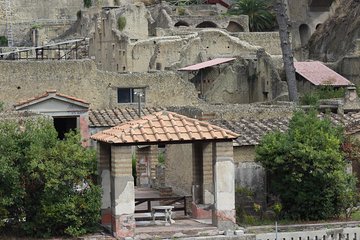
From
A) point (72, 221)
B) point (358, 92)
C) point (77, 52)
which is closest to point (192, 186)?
point (72, 221)

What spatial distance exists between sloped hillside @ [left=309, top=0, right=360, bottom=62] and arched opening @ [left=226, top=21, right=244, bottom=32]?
4406 mm

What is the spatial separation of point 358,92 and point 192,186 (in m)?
23.7

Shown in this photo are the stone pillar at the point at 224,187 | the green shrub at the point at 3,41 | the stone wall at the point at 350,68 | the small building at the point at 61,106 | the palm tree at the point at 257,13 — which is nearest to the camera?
the stone pillar at the point at 224,187

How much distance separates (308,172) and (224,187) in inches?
95.7

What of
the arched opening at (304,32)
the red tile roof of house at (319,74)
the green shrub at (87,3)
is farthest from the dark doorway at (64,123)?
the green shrub at (87,3)

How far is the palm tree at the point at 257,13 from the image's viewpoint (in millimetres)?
67625

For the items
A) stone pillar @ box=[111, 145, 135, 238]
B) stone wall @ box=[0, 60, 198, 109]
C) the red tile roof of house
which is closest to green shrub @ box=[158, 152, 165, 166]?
stone pillar @ box=[111, 145, 135, 238]

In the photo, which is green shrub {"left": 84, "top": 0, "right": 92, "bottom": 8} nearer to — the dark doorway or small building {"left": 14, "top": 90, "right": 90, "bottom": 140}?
the dark doorway

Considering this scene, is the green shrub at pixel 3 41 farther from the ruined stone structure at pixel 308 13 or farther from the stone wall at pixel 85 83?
the stone wall at pixel 85 83

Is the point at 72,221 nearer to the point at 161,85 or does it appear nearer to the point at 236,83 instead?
the point at 161,85

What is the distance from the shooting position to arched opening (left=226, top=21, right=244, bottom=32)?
6431cm

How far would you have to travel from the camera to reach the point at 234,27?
64.6m

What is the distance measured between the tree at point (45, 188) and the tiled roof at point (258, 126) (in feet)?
15.9

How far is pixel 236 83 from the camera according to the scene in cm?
5078
